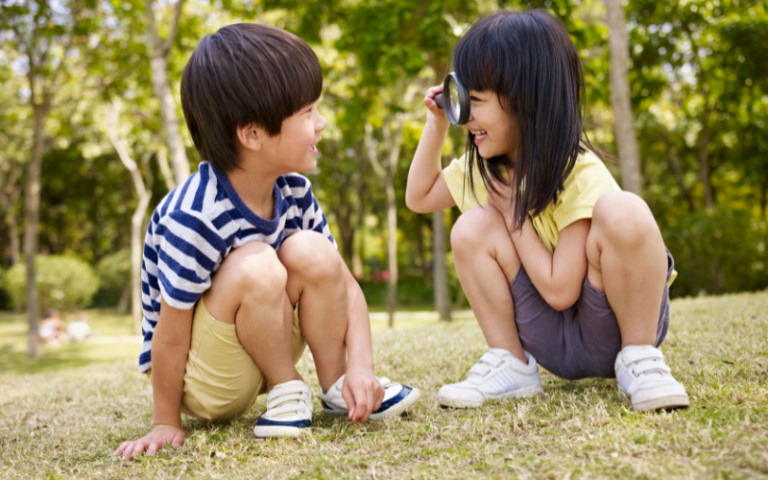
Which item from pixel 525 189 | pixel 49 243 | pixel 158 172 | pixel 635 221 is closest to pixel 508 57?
pixel 525 189

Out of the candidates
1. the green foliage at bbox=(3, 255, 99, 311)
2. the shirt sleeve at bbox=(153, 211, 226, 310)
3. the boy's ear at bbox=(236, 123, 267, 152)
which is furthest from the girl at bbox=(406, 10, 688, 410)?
the green foliage at bbox=(3, 255, 99, 311)

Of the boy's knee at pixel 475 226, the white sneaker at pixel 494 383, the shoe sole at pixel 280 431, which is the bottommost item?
the shoe sole at pixel 280 431

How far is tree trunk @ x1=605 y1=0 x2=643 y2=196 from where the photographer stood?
6.18 metres

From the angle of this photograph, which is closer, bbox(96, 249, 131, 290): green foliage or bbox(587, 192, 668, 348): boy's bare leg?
bbox(587, 192, 668, 348): boy's bare leg

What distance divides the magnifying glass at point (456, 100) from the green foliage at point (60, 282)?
1576 cm

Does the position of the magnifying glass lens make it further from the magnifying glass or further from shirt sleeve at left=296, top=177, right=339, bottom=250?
shirt sleeve at left=296, top=177, right=339, bottom=250

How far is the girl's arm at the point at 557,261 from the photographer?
187cm

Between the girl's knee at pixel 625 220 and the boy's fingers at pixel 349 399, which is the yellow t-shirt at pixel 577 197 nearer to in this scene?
the girl's knee at pixel 625 220

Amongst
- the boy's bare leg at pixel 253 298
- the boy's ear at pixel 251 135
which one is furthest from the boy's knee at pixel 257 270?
the boy's ear at pixel 251 135

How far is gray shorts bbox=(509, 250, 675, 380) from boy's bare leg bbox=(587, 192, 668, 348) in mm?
62

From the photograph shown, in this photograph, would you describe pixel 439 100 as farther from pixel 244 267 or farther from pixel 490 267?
pixel 244 267

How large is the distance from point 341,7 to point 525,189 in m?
7.10

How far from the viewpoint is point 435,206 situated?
2346 mm

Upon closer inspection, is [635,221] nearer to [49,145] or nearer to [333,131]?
[333,131]
